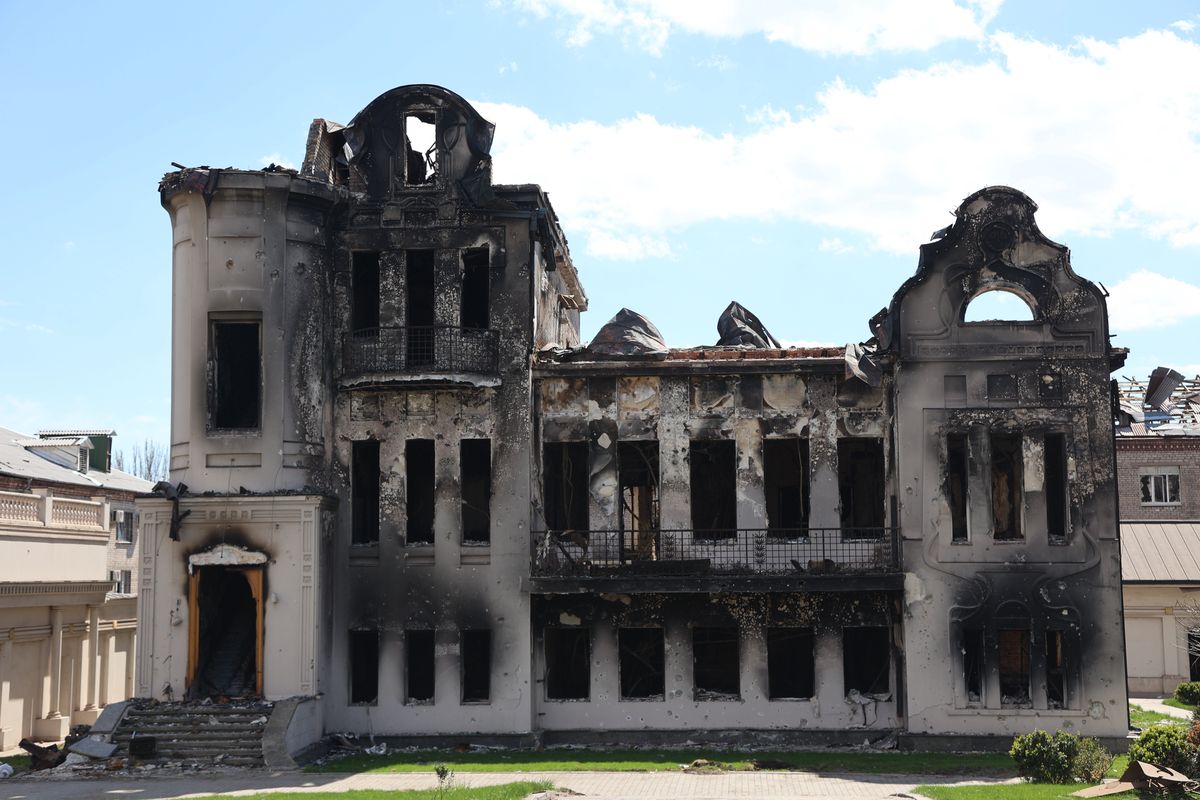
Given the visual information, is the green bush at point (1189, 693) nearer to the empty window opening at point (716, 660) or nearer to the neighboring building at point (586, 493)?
the neighboring building at point (586, 493)

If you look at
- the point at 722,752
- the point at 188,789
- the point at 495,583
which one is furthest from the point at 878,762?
the point at 188,789

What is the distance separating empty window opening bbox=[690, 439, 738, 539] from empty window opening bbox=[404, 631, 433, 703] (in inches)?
263

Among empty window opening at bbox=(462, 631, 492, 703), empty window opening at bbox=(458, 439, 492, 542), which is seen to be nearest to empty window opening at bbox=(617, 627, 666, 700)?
empty window opening at bbox=(462, 631, 492, 703)

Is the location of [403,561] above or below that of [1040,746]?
above

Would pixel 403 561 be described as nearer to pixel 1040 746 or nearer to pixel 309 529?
pixel 309 529

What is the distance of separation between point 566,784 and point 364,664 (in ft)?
24.0

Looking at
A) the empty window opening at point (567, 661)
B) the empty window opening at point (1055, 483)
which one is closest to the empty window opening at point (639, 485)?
the empty window opening at point (567, 661)

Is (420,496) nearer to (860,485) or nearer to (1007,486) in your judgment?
(860,485)

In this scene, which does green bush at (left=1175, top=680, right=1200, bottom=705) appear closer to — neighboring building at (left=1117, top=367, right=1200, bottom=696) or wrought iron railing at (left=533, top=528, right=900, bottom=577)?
neighboring building at (left=1117, top=367, right=1200, bottom=696)

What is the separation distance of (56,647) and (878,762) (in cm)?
2109

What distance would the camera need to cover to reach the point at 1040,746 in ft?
72.4

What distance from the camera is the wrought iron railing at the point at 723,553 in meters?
27.7

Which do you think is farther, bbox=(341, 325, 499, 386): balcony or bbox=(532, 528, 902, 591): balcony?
bbox=(341, 325, 499, 386): balcony

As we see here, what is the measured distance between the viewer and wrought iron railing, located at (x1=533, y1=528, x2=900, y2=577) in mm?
27672
